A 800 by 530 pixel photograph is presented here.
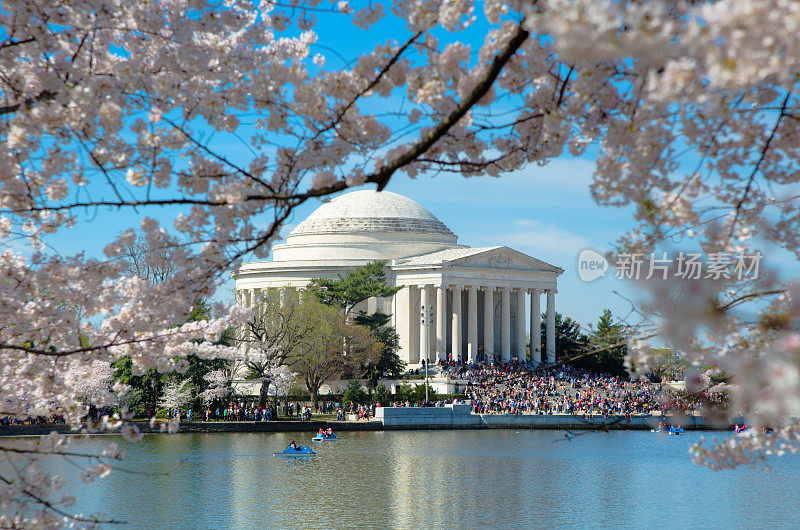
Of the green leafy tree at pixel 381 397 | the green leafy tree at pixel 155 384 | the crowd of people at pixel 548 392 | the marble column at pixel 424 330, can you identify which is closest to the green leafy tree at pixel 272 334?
the green leafy tree at pixel 155 384

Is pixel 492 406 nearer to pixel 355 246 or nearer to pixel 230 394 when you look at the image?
pixel 230 394

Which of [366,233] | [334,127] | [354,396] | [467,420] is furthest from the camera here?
[366,233]

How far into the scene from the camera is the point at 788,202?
965 centimetres

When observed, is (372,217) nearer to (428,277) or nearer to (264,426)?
(428,277)

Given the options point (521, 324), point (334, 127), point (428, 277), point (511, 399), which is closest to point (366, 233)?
point (428, 277)

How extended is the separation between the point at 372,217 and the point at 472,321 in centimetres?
1795

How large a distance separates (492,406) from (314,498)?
134 feet

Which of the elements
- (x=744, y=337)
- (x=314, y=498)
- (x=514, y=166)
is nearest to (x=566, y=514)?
(x=314, y=498)

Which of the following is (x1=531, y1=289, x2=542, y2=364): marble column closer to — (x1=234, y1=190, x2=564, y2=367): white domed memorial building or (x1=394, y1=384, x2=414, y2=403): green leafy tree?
(x1=234, y1=190, x2=564, y2=367): white domed memorial building

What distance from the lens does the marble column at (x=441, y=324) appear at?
335 ft

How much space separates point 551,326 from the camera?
11038cm

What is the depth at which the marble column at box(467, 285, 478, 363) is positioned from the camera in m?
105

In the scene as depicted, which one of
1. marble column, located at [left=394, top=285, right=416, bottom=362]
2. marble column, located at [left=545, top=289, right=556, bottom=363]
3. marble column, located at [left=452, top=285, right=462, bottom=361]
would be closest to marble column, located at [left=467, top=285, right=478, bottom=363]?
marble column, located at [left=452, top=285, right=462, bottom=361]

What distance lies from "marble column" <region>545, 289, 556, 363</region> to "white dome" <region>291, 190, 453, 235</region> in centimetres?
1495
